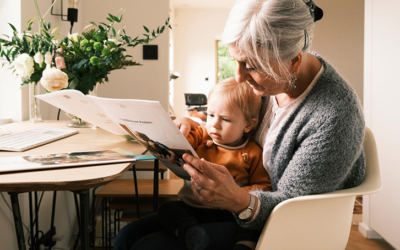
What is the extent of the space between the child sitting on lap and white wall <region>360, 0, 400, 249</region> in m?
1.32

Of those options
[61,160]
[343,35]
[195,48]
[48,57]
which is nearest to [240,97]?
[61,160]

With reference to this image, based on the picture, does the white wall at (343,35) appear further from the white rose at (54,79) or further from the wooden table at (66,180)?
the wooden table at (66,180)

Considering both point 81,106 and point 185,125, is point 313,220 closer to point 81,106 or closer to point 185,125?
point 185,125

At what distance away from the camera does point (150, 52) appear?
8.46 ft

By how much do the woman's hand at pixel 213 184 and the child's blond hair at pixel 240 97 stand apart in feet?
1.25

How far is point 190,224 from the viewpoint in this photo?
90 cm

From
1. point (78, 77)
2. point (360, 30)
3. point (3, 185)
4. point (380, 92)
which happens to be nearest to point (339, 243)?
point (3, 185)

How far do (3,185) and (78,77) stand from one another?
0.95 meters

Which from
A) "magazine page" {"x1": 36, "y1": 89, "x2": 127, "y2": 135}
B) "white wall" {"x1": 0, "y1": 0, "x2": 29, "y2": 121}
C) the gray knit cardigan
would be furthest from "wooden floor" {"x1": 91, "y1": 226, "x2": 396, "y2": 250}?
the gray knit cardigan

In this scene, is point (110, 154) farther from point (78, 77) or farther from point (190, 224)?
point (78, 77)

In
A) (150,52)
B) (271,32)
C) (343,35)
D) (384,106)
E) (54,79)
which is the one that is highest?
(343,35)

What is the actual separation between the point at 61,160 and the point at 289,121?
0.59 meters

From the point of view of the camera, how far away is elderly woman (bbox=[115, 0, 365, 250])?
0.76 metres

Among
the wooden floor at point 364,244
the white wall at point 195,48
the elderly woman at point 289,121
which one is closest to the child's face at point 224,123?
the elderly woman at point 289,121
